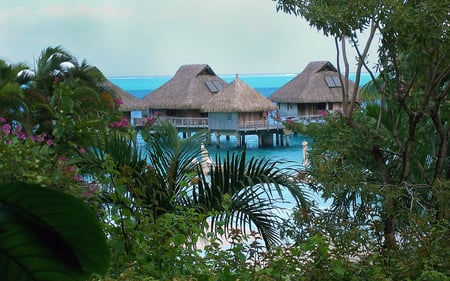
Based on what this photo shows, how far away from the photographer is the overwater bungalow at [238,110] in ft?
63.1

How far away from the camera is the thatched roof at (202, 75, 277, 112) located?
62.9 ft

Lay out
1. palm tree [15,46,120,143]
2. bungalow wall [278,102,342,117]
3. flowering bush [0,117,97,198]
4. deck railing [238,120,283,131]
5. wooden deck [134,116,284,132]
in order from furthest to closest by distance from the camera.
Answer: bungalow wall [278,102,342,117] → wooden deck [134,116,284,132] → deck railing [238,120,283,131] → palm tree [15,46,120,143] → flowering bush [0,117,97,198]

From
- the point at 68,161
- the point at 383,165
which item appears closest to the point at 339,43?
the point at 383,165

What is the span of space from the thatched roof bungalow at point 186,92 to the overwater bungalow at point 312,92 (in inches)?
87.6

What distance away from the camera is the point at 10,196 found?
32 cm

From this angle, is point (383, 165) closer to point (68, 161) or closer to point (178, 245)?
point (68, 161)

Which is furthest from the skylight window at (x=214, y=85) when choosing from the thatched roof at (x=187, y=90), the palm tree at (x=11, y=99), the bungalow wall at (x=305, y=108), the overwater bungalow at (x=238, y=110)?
the palm tree at (x=11, y=99)

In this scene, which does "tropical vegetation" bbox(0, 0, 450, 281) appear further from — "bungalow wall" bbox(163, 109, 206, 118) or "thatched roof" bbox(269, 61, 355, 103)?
"bungalow wall" bbox(163, 109, 206, 118)

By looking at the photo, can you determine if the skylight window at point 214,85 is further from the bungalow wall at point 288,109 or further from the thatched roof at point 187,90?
the bungalow wall at point 288,109

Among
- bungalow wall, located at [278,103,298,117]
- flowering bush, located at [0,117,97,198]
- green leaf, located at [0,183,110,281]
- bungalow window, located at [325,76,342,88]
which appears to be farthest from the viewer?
bungalow wall, located at [278,103,298,117]

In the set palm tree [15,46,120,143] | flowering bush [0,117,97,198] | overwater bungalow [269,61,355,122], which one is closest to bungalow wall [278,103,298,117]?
overwater bungalow [269,61,355,122]

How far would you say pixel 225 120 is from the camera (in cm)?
2039

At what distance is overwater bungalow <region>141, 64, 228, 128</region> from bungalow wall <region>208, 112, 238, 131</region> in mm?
914

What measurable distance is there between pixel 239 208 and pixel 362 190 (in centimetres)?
83
